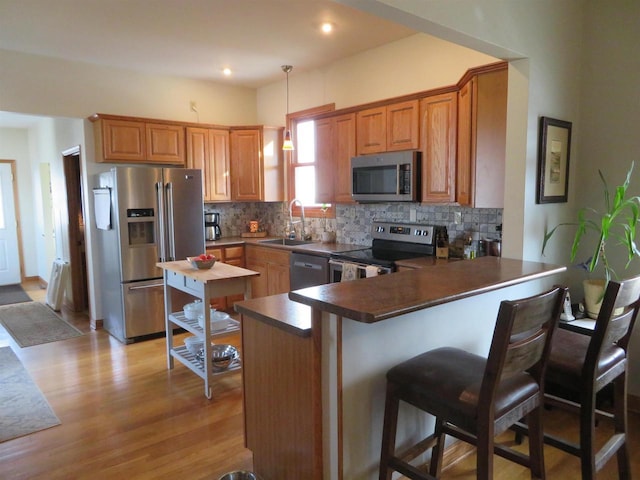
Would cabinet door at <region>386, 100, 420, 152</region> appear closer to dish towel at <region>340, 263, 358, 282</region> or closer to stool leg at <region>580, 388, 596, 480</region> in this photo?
dish towel at <region>340, 263, 358, 282</region>

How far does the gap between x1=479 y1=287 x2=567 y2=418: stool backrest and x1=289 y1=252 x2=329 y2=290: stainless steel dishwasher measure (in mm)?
2594

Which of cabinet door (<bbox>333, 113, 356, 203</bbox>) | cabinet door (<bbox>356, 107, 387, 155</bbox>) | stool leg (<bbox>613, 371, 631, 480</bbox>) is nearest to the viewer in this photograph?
stool leg (<bbox>613, 371, 631, 480</bbox>)

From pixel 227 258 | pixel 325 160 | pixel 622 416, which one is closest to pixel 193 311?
pixel 227 258

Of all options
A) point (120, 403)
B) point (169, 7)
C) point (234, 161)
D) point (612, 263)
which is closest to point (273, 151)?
point (234, 161)

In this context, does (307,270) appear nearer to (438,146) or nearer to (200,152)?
(438,146)

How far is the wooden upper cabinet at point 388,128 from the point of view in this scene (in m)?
3.64

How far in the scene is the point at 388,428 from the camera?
175cm

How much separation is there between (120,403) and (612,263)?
3.47 metres

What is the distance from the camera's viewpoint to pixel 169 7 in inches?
124

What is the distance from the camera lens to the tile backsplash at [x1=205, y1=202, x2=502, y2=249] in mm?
3594

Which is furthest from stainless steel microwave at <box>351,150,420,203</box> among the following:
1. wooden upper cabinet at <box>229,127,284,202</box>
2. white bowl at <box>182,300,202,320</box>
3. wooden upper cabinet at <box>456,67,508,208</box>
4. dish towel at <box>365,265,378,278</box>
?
white bowl at <box>182,300,202,320</box>

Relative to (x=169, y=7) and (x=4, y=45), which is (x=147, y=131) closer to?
(x=4, y=45)

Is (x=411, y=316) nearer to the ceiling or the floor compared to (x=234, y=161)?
nearer to the floor

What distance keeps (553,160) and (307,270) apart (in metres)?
2.31
